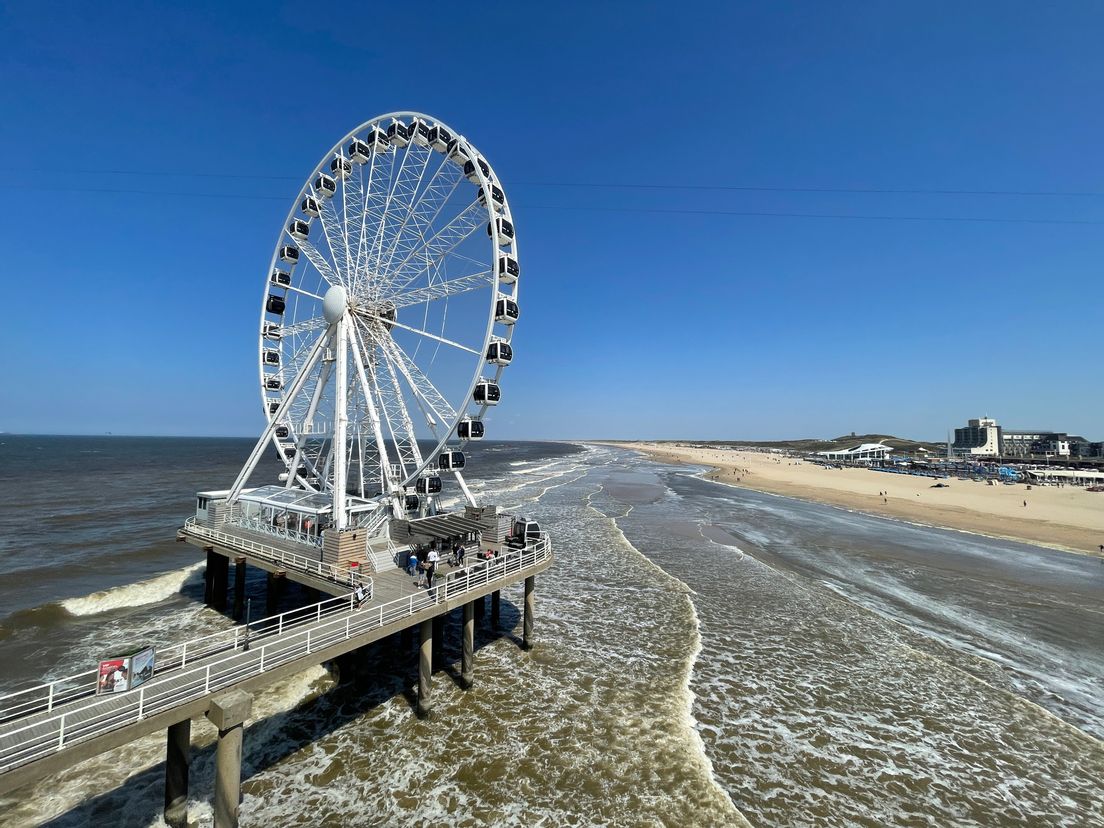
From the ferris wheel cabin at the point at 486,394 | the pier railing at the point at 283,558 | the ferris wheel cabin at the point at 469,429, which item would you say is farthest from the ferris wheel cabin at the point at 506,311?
Result: the pier railing at the point at 283,558

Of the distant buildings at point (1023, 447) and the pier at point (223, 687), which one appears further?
the distant buildings at point (1023, 447)

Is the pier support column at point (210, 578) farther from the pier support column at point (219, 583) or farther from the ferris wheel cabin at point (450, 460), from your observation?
the ferris wheel cabin at point (450, 460)

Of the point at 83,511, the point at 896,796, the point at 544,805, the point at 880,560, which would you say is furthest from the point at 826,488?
the point at 83,511

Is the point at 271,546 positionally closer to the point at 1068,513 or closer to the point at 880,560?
the point at 880,560

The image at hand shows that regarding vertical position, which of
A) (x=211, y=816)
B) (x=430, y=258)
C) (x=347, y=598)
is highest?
(x=430, y=258)

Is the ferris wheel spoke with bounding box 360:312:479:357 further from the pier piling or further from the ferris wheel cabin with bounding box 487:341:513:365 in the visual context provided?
the pier piling
